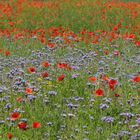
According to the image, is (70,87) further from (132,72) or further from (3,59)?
(3,59)

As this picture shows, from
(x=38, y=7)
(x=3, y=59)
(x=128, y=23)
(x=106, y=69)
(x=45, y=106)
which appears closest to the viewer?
(x=45, y=106)

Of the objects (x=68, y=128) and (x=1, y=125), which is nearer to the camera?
(x=68, y=128)

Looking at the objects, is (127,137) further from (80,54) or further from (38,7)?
(38,7)

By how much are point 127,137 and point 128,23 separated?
789 centimetres

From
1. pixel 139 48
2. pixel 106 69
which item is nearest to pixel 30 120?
pixel 106 69

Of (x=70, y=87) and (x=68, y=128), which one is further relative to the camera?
(x=70, y=87)

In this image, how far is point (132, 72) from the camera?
20.3 feet

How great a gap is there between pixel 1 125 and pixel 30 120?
286 millimetres

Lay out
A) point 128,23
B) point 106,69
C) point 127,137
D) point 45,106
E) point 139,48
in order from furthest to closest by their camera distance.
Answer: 1. point 128,23
2. point 139,48
3. point 106,69
4. point 45,106
5. point 127,137

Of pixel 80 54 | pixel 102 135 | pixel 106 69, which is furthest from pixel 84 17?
pixel 102 135

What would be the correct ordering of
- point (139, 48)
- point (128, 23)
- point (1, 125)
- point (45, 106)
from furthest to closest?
point (128, 23) < point (139, 48) < point (45, 106) < point (1, 125)

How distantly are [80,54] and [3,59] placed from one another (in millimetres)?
1174

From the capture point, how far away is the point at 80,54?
7.30 metres

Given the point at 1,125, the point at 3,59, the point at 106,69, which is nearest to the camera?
the point at 1,125
